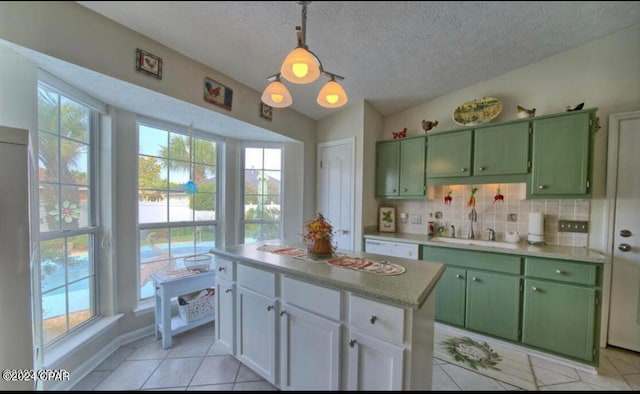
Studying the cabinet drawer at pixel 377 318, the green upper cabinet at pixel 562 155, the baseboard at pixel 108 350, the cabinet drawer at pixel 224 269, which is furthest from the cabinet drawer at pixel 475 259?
the baseboard at pixel 108 350

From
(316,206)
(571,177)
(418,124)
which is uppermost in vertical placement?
(418,124)

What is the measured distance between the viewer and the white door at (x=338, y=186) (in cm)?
289

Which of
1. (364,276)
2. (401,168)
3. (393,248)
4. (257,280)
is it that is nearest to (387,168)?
(401,168)

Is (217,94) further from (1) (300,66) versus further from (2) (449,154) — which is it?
(2) (449,154)

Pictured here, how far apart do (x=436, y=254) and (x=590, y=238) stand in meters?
1.30

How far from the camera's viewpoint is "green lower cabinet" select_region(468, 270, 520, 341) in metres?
1.95

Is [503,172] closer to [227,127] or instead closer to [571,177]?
[571,177]

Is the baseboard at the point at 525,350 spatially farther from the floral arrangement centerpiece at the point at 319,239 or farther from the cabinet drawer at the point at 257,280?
the cabinet drawer at the point at 257,280

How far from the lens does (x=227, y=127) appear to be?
244 centimetres

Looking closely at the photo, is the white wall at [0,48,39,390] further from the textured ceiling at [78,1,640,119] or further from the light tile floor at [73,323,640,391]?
the textured ceiling at [78,1,640,119]

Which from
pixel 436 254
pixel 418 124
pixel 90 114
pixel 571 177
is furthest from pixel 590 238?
pixel 90 114

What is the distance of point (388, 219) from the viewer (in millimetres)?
3033

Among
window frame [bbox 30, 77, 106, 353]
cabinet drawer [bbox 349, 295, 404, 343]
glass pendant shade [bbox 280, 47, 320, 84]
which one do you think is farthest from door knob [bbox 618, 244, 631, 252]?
window frame [bbox 30, 77, 106, 353]

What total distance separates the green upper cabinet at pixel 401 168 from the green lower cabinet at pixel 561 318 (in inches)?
51.1
